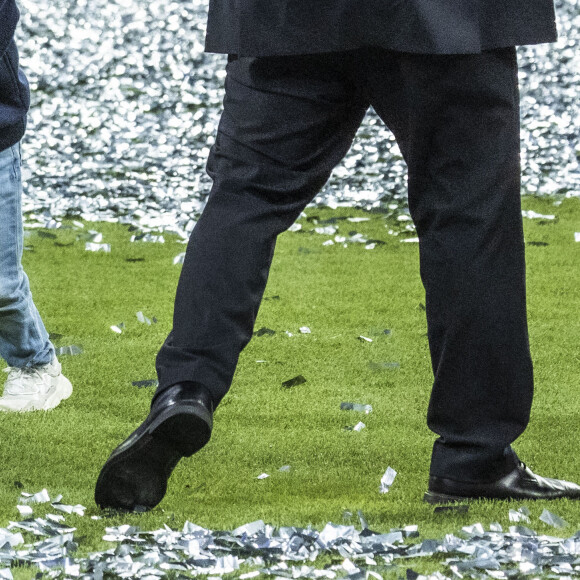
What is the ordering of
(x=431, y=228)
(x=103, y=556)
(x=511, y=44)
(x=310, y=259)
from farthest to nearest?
(x=310, y=259)
(x=431, y=228)
(x=511, y=44)
(x=103, y=556)

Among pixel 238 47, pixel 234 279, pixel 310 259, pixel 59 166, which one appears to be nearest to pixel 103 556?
pixel 234 279

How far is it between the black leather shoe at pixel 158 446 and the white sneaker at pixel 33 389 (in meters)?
1.11

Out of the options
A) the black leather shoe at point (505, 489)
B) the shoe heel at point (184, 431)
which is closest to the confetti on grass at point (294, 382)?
the black leather shoe at point (505, 489)

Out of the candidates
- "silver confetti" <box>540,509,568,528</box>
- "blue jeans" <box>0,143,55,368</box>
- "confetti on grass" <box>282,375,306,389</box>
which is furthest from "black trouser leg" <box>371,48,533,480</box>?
"blue jeans" <box>0,143,55,368</box>

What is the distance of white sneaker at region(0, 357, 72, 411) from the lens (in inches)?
123

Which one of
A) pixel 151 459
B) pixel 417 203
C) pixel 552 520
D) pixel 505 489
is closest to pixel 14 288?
pixel 151 459

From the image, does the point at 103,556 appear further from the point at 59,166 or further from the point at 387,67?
the point at 59,166

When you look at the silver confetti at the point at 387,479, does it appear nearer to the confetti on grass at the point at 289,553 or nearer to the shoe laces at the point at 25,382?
the confetti on grass at the point at 289,553

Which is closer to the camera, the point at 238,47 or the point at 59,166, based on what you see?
the point at 238,47

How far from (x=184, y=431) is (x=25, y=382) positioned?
1.37 m

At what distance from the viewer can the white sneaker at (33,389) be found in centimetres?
313

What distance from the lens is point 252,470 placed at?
2.57 meters

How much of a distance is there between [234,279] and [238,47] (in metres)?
0.44

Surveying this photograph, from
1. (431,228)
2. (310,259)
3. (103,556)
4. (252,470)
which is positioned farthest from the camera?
(310,259)
